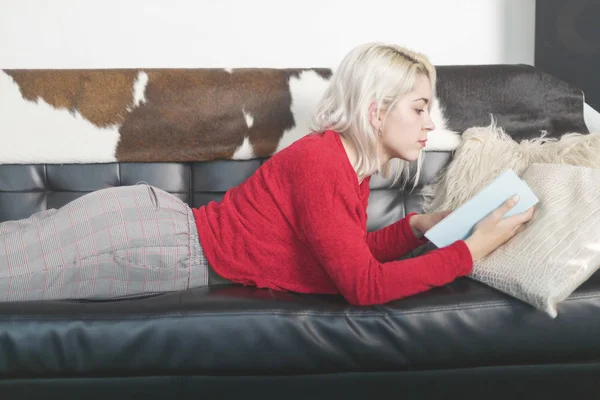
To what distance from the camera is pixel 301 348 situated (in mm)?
1163

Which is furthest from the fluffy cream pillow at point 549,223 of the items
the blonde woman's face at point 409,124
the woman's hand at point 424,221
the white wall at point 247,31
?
the white wall at point 247,31

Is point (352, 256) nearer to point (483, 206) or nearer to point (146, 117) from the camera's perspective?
point (483, 206)

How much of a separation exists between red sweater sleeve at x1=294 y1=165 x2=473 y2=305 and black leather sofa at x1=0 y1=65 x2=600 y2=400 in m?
0.04

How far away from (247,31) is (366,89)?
3.33ft

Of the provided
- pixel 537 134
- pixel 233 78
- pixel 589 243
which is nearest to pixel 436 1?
pixel 537 134

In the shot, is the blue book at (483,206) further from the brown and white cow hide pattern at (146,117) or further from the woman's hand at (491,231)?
the brown and white cow hide pattern at (146,117)

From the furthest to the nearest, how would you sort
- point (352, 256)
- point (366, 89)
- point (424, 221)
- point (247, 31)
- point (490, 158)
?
point (247, 31), point (490, 158), point (424, 221), point (366, 89), point (352, 256)

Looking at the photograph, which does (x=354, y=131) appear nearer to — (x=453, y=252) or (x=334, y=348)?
(x=453, y=252)

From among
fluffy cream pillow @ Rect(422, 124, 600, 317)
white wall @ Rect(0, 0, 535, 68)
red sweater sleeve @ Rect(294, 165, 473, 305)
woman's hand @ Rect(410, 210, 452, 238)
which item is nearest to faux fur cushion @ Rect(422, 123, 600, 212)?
fluffy cream pillow @ Rect(422, 124, 600, 317)

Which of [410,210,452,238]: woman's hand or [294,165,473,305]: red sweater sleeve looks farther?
[410,210,452,238]: woman's hand

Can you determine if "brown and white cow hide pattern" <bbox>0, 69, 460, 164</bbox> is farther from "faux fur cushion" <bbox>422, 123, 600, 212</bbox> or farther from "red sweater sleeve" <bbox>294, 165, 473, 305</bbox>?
"red sweater sleeve" <bbox>294, 165, 473, 305</bbox>

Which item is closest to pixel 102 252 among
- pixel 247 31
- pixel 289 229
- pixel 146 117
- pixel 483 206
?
pixel 289 229

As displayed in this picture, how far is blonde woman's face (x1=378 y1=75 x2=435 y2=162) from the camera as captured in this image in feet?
4.25

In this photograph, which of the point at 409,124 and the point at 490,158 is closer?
the point at 409,124
